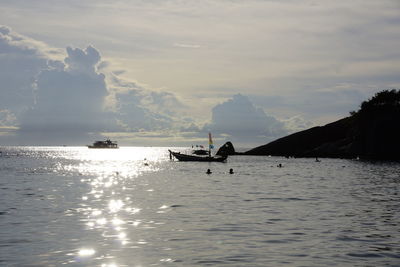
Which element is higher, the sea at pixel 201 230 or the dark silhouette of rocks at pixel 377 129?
the dark silhouette of rocks at pixel 377 129

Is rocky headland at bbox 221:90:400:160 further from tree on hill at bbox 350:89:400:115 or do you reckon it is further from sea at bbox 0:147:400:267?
sea at bbox 0:147:400:267

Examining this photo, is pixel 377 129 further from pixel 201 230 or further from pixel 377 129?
pixel 201 230

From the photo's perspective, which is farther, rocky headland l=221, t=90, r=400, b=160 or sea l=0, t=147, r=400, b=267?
rocky headland l=221, t=90, r=400, b=160

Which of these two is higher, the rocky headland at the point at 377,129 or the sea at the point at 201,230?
the rocky headland at the point at 377,129

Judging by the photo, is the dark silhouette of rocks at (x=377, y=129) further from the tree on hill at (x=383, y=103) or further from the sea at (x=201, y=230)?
the sea at (x=201, y=230)

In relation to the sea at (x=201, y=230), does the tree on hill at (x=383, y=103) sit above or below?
above

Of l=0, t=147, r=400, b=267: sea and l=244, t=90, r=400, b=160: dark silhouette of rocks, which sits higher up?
l=244, t=90, r=400, b=160: dark silhouette of rocks

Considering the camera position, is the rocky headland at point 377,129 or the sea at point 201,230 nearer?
the sea at point 201,230

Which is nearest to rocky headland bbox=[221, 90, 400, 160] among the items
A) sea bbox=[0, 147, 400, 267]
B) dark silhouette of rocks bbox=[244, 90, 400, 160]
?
dark silhouette of rocks bbox=[244, 90, 400, 160]

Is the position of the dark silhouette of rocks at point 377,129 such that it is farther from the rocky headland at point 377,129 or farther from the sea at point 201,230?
the sea at point 201,230

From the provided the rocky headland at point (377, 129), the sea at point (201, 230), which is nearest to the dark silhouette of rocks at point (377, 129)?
the rocky headland at point (377, 129)

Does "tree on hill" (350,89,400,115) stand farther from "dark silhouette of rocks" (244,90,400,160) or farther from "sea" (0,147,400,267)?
"sea" (0,147,400,267)

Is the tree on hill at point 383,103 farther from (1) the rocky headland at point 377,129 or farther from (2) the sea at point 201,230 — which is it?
(2) the sea at point 201,230

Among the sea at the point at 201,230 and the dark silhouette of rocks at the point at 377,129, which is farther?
the dark silhouette of rocks at the point at 377,129
